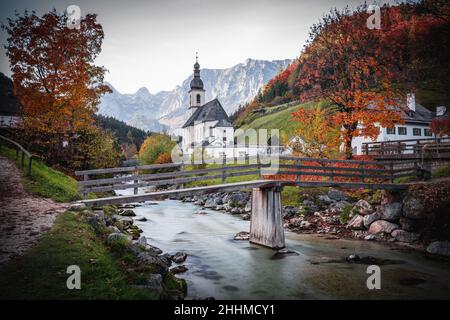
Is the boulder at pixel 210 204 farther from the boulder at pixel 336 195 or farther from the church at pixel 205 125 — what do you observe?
the church at pixel 205 125

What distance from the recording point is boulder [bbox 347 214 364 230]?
696 inches

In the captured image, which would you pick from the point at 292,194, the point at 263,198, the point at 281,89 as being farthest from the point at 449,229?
the point at 281,89

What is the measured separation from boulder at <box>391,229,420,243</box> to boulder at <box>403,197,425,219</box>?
2.77ft

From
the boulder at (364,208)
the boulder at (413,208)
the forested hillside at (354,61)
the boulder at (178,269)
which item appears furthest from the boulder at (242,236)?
the forested hillside at (354,61)

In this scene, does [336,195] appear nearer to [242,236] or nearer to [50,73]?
[242,236]

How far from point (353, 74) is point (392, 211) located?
38.3ft

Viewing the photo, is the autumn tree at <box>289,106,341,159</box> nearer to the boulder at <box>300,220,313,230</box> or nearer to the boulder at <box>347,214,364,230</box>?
the boulder at <box>300,220,313,230</box>

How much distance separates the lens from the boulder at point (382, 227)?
16359 mm

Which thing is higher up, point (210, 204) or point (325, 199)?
point (325, 199)

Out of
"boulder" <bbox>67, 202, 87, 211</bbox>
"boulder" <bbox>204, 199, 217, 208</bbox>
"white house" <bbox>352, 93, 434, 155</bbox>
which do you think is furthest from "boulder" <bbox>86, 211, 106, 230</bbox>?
"white house" <bbox>352, 93, 434, 155</bbox>

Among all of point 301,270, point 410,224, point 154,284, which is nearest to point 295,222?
point 410,224

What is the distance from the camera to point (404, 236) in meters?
15.5

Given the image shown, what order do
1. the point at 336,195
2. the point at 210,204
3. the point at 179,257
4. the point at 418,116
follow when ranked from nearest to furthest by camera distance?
the point at 179,257 → the point at 336,195 → the point at 210,204 → the point at 418,116

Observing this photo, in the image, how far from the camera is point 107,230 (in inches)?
453
